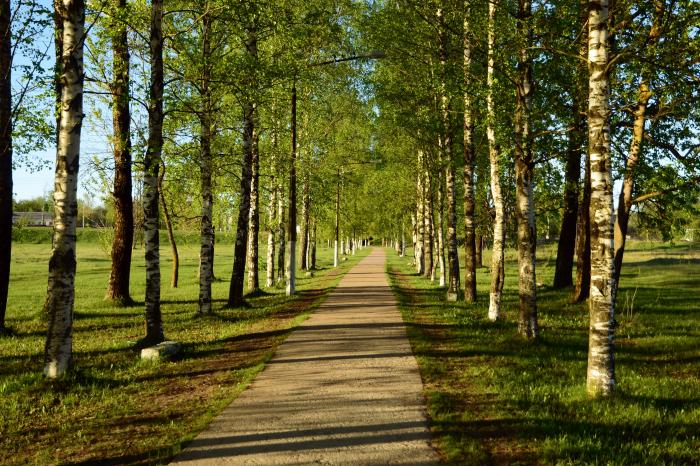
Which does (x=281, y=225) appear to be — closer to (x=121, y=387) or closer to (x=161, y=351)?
(x=161, y=351)

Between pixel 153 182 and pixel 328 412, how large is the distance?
7039mm

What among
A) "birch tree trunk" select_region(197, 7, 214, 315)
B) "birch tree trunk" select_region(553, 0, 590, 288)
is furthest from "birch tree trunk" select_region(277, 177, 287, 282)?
"birch tree trunk" select_region(553, 0, 590, 288)

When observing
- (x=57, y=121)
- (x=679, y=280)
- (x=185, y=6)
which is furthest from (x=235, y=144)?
(x=679, y=280)

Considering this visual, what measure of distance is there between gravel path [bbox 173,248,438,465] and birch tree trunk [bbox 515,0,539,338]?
2.96m

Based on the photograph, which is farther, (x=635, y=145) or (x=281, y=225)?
(x=281, y=225)

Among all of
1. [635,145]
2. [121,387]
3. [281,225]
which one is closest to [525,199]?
[635,145]

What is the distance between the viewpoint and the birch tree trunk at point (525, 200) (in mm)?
11672

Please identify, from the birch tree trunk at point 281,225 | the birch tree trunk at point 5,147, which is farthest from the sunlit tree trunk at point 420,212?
the birch tree trunk at point 5,147

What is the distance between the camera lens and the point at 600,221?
7.54m

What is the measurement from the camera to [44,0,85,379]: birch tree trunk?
862 cm

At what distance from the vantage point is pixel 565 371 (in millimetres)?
9008

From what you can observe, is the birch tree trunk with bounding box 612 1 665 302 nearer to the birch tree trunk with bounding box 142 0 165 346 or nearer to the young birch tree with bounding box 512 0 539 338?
the young birch tree with bounding box 512 0 539 338

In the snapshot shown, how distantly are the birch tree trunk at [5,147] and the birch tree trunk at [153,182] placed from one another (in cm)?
447

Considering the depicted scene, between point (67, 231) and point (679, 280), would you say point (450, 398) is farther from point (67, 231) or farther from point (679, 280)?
point (679, 280)
